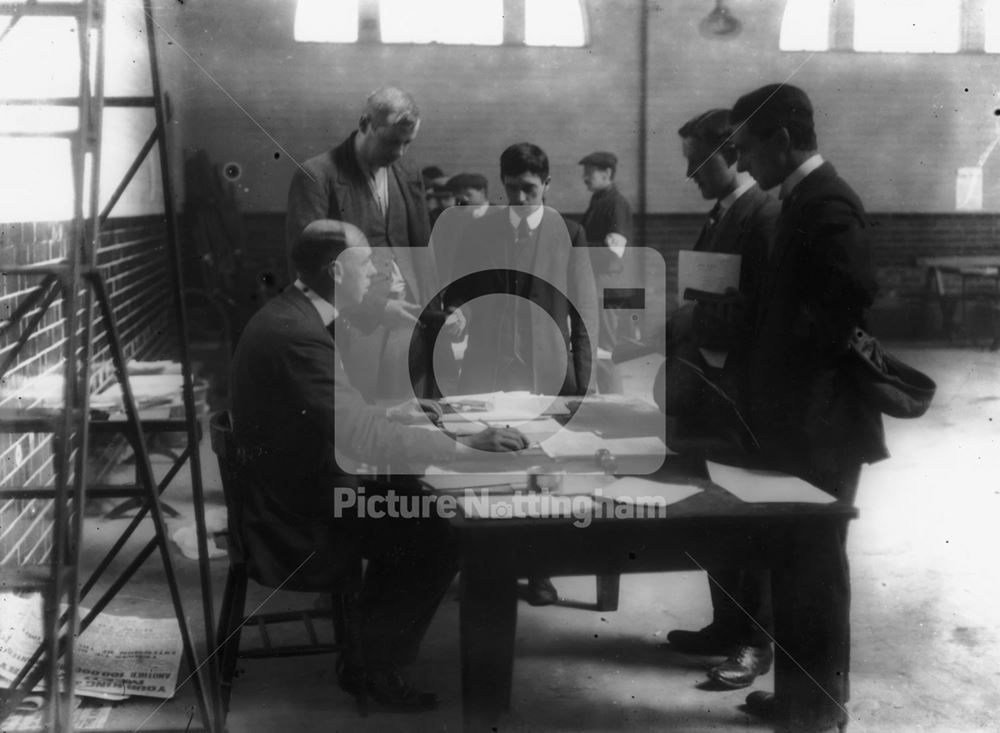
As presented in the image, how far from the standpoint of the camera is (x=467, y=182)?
241 cm

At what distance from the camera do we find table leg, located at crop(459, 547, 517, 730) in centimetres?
187

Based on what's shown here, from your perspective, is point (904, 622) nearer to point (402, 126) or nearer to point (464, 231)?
point (464, 231)

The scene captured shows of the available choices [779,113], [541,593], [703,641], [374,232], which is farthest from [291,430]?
[779,113]

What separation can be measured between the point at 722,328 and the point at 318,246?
1072mm

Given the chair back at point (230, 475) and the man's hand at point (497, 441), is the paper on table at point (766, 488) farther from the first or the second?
the chair back at point (230, 475)

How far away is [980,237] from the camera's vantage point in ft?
8.52

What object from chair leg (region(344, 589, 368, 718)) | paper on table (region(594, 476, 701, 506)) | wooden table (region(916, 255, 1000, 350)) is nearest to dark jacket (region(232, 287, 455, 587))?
chair leg (region(344, 589, 368, 718))

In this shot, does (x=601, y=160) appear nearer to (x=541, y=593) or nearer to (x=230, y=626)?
(x=541, y=593)

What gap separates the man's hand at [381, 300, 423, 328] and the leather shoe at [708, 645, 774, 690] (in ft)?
3.88

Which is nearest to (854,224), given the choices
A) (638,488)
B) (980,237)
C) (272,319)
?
(980,237)

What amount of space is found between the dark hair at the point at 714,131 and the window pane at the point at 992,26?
26.6 inches

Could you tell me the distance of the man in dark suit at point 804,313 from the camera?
234 cm

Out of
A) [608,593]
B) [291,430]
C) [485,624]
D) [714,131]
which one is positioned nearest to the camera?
[485,624]

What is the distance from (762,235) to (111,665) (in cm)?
194
